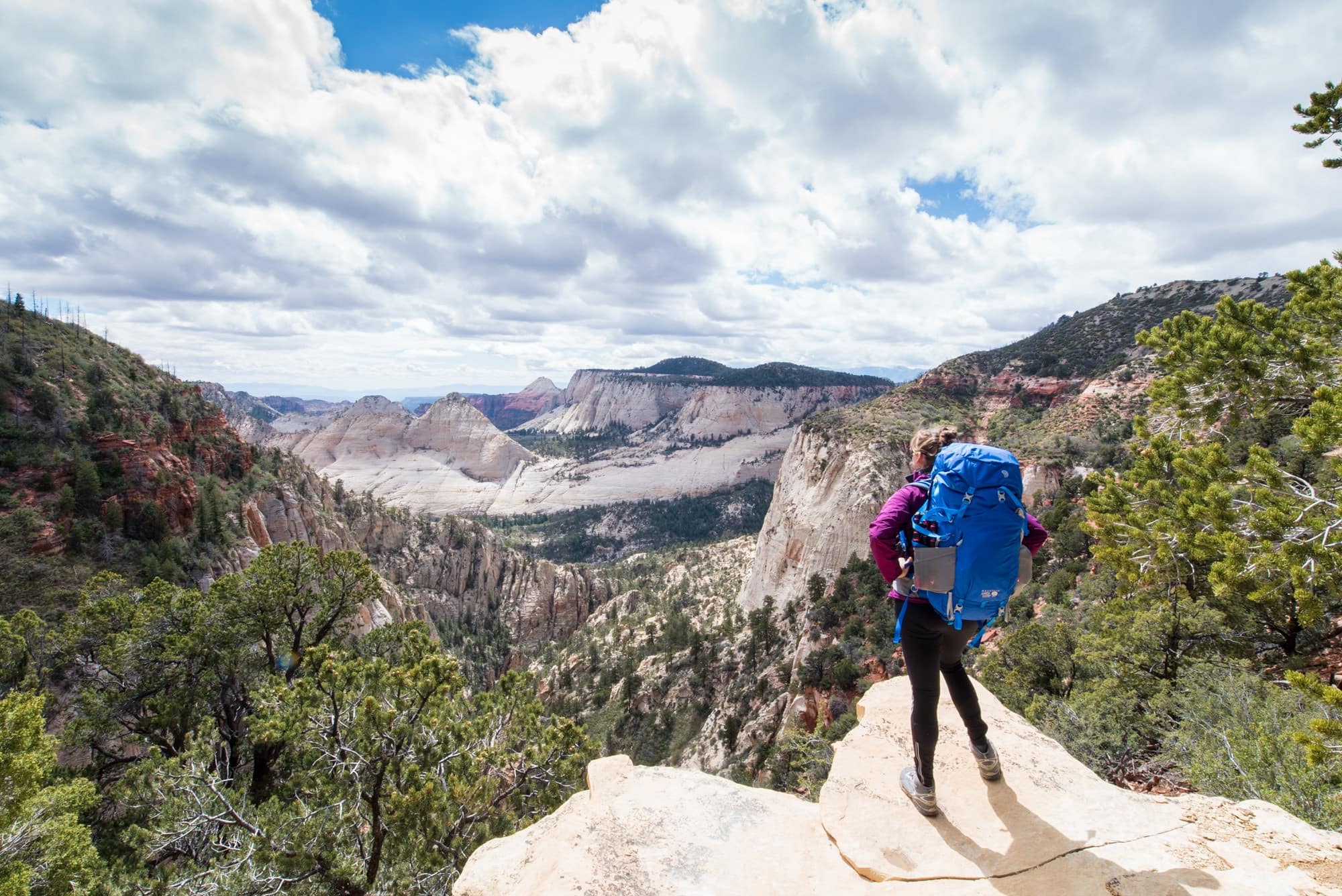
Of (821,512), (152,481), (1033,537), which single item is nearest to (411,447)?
(152,481)

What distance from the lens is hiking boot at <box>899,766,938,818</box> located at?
4.10 m

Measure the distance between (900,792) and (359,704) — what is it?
6961 millimetres

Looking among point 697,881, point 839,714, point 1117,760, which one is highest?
point 697,881

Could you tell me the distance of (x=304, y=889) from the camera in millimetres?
7227

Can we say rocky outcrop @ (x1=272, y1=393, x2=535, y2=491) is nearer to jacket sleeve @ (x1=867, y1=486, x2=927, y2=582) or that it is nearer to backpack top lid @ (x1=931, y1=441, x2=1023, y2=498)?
jacket sleeve @ (x1=867, y1=486, x2=927, y2=582)

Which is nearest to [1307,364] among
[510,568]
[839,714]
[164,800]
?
[164,800]

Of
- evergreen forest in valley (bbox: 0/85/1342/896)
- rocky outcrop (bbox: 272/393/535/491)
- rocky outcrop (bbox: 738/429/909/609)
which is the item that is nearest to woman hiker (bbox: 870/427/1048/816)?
evergreen forest in valley (bbox: 0/85/1342/896)

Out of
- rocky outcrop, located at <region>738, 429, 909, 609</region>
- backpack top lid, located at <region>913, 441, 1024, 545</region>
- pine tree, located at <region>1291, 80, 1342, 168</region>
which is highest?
pine tree, located at <region>1291, 80, 1342, 168</region>

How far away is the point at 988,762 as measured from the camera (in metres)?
4.33

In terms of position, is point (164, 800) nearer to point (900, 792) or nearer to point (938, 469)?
point (900, 792)

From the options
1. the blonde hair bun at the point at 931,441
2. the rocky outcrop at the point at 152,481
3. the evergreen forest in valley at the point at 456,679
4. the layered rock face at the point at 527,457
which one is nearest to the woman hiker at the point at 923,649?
the blonde hair bun at the point at 931,441

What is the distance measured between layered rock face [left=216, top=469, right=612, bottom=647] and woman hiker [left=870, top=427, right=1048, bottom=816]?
44.8 meters

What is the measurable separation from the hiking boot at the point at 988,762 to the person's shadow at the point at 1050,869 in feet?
0.76

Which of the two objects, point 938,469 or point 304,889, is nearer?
point 938,469
